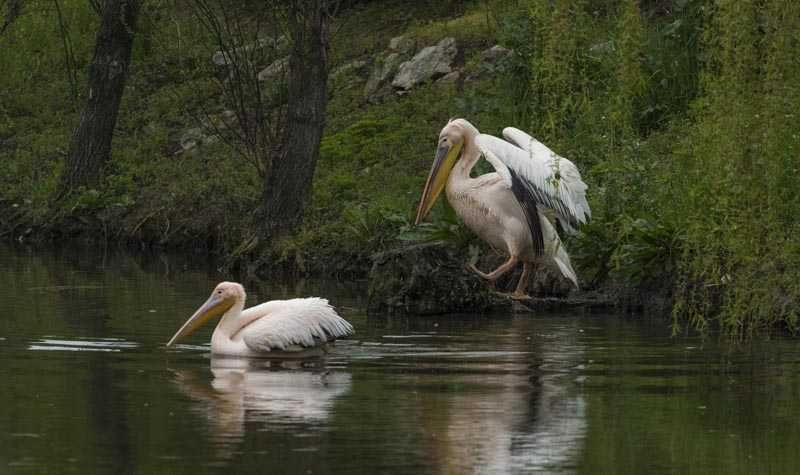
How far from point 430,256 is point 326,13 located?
486 centimetres

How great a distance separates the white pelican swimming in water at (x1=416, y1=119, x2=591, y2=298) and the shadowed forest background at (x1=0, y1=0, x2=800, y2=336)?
1.55 ft

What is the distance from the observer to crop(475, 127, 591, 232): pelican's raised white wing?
14.3 m

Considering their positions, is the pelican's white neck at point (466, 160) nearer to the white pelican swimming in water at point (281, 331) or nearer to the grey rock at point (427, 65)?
the white pelican swimming in water at point (281, 331)

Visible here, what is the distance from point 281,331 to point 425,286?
112 inches

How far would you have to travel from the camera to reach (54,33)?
30672 mm

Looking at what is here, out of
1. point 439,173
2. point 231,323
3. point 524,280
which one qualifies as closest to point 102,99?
point 439,173

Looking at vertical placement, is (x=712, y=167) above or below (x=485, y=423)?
above

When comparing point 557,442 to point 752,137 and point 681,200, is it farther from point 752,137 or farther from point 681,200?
point 681,200

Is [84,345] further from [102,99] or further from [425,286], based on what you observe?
[102,99]

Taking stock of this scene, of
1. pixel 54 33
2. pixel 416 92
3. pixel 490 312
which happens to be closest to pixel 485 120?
pixel 416 92

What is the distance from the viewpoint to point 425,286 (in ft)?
47.3

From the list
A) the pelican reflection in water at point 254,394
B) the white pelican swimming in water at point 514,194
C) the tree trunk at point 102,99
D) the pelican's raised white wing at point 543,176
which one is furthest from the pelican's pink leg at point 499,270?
the tree trunk at point 102,99

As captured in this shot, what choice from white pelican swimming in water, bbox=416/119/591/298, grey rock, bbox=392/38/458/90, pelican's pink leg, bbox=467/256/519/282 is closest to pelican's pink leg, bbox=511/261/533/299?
white pelican swimming in water, bbox=416/119/591/298

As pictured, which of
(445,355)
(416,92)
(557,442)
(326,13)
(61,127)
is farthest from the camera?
(61,127)
